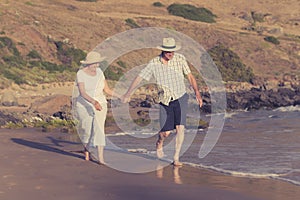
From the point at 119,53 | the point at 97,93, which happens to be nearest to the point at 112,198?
the point at 97,93

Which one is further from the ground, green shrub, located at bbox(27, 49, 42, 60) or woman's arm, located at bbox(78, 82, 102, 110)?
green shrub, located at bbox(27, 49, 42, 60)

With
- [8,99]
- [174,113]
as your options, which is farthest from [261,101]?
[174,113]

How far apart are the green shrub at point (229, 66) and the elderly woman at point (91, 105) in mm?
27771

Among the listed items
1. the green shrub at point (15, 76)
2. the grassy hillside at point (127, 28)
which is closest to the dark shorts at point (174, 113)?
the grassy hillside at point (127, 28)

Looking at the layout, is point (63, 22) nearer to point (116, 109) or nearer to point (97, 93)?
point (116, 109)

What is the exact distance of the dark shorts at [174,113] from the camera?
11.1 metres

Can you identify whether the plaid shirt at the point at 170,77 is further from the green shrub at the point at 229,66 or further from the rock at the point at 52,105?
the green shrub at the point at 229,66

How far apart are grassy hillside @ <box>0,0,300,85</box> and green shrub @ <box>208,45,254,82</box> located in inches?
50.3

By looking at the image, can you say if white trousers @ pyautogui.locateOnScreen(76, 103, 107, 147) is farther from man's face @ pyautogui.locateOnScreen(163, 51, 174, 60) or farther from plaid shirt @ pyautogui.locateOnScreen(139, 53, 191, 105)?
man's face @ pyautogui.locateOnScreen(163, 51, 174, 60)

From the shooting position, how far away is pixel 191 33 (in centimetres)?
5175

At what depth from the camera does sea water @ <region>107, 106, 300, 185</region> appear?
1123cm

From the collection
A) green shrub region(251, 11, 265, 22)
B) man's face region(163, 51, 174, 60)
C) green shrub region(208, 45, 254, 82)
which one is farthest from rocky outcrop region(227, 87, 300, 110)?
green shrub region(251, 11, 265, 22)

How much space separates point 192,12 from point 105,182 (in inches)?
2149

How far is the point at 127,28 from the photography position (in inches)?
1945
